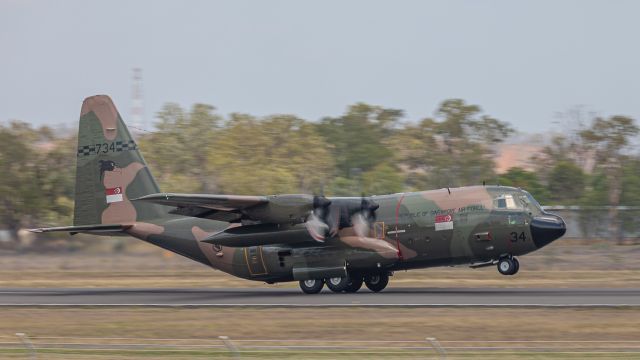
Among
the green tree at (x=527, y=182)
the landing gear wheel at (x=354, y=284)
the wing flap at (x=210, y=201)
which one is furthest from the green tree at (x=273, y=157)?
the wing flap at (x=210, y=201)

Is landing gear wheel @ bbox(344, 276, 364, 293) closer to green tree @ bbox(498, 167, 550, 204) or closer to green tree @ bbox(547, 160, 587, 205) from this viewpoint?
green tree @ bbox(498, 167, 550, 204)

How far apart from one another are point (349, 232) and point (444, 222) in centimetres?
305

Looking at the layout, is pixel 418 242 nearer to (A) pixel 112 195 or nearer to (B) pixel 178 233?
(B) pixel 178 233

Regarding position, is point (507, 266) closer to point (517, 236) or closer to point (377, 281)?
Answer: point (517, 236)

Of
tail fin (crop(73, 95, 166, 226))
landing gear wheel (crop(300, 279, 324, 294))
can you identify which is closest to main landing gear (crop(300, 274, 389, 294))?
landing gear wheel (crop(300, 279, 324, 294))

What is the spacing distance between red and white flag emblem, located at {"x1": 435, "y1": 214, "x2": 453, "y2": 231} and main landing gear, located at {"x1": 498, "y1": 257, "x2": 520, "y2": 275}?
1925 millimetres

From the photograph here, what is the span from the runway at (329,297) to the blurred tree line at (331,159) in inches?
1067

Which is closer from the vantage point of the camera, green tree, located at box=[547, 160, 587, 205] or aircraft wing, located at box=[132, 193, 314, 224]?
aircraft wing, located at box=[132, 193, 314, 224]

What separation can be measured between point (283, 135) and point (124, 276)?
4850 centimetres

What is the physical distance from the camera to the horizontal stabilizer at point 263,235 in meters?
29.8

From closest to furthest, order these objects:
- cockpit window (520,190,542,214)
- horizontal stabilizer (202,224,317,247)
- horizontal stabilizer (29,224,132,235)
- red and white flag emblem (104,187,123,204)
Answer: cockpit window (520,190,542,214) → horizontal stabilizer (202,224,317,247) → horizontal stabilizer (29,224,132,235) → red and white flag emblem (104,187,123,204)

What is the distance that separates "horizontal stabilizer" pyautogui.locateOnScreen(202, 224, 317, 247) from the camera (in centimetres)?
2983

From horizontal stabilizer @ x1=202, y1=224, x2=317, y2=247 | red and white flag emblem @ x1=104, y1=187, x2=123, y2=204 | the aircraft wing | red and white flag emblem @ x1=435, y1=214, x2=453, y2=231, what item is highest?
red and white flag emblem @ x1=104, y1=187, x2=123, y2=204

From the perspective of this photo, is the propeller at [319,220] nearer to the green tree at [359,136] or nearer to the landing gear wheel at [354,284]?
the landing gear wheel at [354,284]
